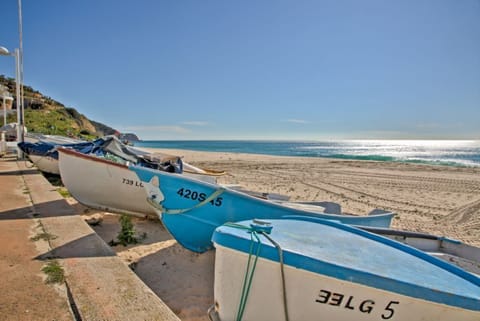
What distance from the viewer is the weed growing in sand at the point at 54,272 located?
2.67 m

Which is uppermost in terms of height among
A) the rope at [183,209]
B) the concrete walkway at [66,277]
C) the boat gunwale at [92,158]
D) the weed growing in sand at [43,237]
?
the boat gunwale at [92,158]

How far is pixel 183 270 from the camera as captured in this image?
421 cm

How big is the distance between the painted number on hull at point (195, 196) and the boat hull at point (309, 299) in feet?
4.85

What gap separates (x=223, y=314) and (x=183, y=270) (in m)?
2.04

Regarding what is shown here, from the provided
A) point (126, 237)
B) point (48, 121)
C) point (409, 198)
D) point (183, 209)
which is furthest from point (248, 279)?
point (48, 121)

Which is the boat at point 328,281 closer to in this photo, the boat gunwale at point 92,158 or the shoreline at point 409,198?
the boat gunwale at point 92,158

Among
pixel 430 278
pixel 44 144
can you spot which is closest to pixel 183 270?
pixel 430 278

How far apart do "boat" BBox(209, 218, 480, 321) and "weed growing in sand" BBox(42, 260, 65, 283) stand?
1.57m

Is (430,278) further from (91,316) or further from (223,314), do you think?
(91,316)

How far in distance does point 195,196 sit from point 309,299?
223 centimetres

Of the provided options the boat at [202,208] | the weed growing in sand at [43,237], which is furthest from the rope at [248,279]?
the weed growing in sand at [43,237]

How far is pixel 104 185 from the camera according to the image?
5.69m

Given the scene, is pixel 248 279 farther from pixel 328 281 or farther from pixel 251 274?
pixel 328 281

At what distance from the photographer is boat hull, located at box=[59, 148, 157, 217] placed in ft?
18.1
